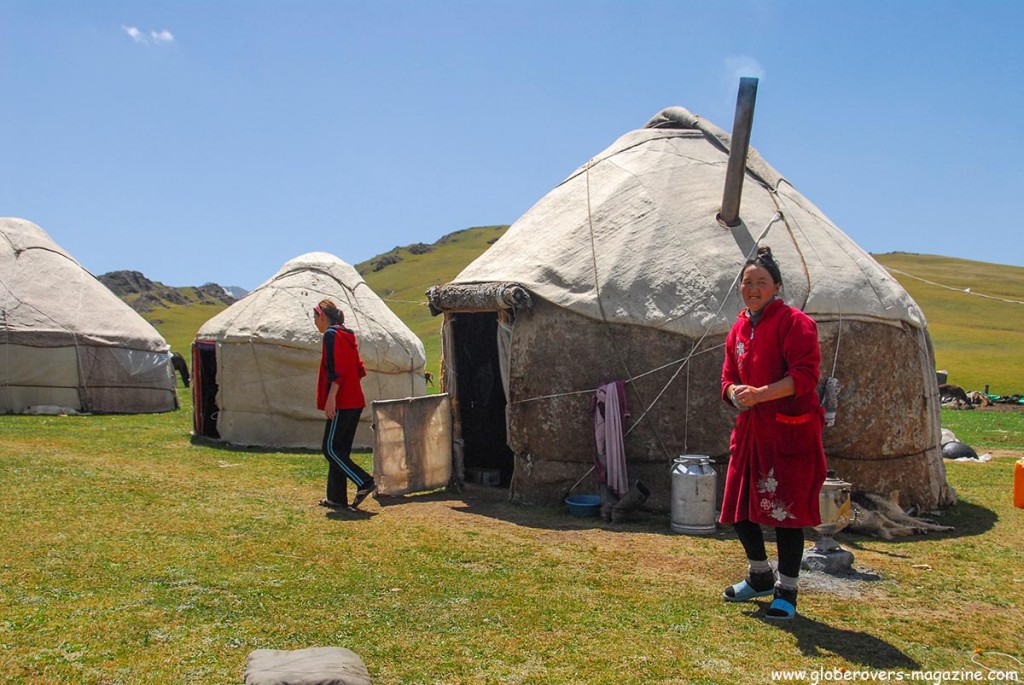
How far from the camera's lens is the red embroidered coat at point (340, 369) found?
6.51 m

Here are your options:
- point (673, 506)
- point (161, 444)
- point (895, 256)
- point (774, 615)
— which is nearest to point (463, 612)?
point (774, 615)

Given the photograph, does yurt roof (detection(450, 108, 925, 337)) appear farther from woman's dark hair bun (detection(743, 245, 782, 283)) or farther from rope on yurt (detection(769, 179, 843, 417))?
woman's dark hair bun (detection(743, 245, 782, 283))

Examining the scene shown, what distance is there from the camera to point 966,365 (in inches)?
1364

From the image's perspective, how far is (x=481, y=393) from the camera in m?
8.29

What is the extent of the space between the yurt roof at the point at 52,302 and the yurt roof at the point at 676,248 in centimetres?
917

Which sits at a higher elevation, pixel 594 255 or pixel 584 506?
pixel 594 255

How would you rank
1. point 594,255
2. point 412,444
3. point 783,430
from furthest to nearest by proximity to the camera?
point 412,444, point 594,255, point 783,430

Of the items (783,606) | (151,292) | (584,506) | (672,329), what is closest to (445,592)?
(783,606)

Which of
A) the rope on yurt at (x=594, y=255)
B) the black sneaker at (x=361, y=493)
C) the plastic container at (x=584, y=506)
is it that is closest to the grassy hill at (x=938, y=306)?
the rope on yurt at (x=594, y=255)

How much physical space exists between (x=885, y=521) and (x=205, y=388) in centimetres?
837

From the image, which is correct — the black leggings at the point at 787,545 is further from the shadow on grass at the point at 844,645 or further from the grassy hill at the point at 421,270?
the grassy hill at the point at 421,270

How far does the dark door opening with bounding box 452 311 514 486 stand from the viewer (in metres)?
8.16

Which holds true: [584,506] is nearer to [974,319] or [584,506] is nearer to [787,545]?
[787,545]

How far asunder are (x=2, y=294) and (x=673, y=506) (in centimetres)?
1219
